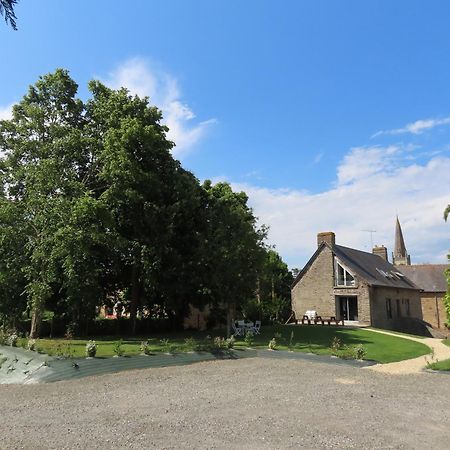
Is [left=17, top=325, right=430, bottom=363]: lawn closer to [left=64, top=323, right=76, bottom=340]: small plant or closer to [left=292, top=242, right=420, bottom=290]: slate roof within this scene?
[left=64, top=323, right=76, bottom=340]: small plant

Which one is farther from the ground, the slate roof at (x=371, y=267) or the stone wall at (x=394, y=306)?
the slate roof at (x=371, y=267)

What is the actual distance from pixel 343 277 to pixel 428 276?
18.6 meters

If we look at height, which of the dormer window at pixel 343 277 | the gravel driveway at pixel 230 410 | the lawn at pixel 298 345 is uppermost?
the dormer window at pixel 343 277

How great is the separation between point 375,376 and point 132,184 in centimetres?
1444

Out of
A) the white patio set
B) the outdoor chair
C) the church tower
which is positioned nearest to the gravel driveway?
the outdoor chair

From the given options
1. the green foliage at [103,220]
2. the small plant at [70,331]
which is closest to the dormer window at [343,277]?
the green foliage at [103,220]

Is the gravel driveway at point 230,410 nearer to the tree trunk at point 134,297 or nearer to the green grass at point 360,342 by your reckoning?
the green grass at point 360,342

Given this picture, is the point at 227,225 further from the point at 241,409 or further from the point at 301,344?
the point at 241,409

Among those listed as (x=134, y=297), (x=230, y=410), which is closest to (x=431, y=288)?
(x=134, y=297)

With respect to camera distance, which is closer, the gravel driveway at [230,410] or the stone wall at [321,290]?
the gravel driveway at [230,410]

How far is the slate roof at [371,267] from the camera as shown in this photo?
34812 mm

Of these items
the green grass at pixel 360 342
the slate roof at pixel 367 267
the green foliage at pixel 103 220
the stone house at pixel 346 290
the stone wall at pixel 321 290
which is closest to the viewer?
the green grass at pixel 360 342

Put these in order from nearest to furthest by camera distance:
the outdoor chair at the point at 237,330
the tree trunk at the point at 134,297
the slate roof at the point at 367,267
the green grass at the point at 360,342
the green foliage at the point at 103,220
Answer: the green grass at the point at 360,342
the green foliage at the point at 103,220
the outdoor chair at the point at 237,330
the tree trunk at the point at 134,297
the slate roof at the point at 367,267

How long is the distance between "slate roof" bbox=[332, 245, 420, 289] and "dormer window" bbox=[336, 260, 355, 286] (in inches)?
18.4
